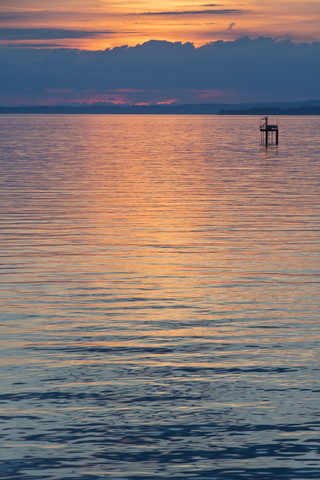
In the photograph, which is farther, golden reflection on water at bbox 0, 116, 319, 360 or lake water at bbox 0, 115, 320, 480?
golden reflection on water at bbox 0, 116, 319, 360

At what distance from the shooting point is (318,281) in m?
25.6

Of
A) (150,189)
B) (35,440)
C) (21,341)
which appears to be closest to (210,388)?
(35,440)

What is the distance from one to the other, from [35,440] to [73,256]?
1769cm

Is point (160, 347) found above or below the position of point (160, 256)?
below

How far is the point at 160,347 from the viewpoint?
715 inches

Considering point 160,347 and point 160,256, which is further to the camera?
point 160,256

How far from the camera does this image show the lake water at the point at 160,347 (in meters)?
12.4

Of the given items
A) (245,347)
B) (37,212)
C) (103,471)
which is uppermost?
(37,212)

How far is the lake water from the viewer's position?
1238 cm

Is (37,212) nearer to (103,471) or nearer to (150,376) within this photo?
(150,376)

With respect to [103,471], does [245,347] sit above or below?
above

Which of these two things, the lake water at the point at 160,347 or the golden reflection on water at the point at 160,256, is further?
the golden reflection on water at the point at 160,256

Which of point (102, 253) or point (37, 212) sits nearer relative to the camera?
point (102, 253)

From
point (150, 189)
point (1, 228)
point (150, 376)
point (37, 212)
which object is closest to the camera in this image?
point (150, 376)
